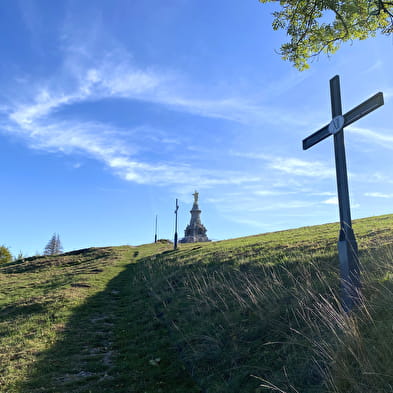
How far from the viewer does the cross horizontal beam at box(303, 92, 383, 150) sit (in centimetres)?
511

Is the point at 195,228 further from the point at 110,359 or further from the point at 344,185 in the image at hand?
the point at 344,185

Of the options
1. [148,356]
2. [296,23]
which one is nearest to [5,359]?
[148,356]

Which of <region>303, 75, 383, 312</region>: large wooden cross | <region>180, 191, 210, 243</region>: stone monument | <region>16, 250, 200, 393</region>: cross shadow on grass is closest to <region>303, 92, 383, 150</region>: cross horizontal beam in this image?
<region>303, 75, 383, 312</region>: large wooden cross

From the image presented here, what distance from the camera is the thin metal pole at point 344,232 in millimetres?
4910

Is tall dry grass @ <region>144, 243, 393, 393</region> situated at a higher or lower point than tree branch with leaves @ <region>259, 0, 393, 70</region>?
lower

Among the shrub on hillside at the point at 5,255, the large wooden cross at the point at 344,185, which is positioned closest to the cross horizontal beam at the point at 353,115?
the large wooden cross at the point at 344,185

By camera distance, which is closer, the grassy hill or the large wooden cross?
the grassy hill

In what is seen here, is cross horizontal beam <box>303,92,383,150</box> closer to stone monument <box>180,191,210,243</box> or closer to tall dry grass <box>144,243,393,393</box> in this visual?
tall dry grass <box>144,243,393,393</box>

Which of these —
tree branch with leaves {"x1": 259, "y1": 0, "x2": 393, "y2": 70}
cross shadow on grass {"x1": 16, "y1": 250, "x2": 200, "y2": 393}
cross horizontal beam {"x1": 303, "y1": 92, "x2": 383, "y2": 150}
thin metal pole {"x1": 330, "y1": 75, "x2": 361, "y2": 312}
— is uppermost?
tree branch with leaves {"x1": 259, "y1": 0, "x2": 393, "y2": 70}

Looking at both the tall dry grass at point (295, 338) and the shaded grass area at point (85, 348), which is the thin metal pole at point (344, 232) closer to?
the tall dry grass at point (295, 338)

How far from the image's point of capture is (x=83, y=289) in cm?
1512

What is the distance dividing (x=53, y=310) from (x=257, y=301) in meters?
7.81

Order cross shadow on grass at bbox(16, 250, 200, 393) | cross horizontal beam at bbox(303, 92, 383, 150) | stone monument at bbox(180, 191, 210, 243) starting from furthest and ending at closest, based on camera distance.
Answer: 1. stone monument at bbox(180, 191, 210, 243)
2. cross shadow on grass at bbox(16, 250, 200, 393)
3. cross horizontal beam at bbox(303, 92, 383, 150)

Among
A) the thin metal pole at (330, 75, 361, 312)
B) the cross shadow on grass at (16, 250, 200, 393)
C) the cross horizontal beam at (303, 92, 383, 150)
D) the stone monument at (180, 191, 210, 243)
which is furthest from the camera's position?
the stone monument at (180, 191, 210, 243)
